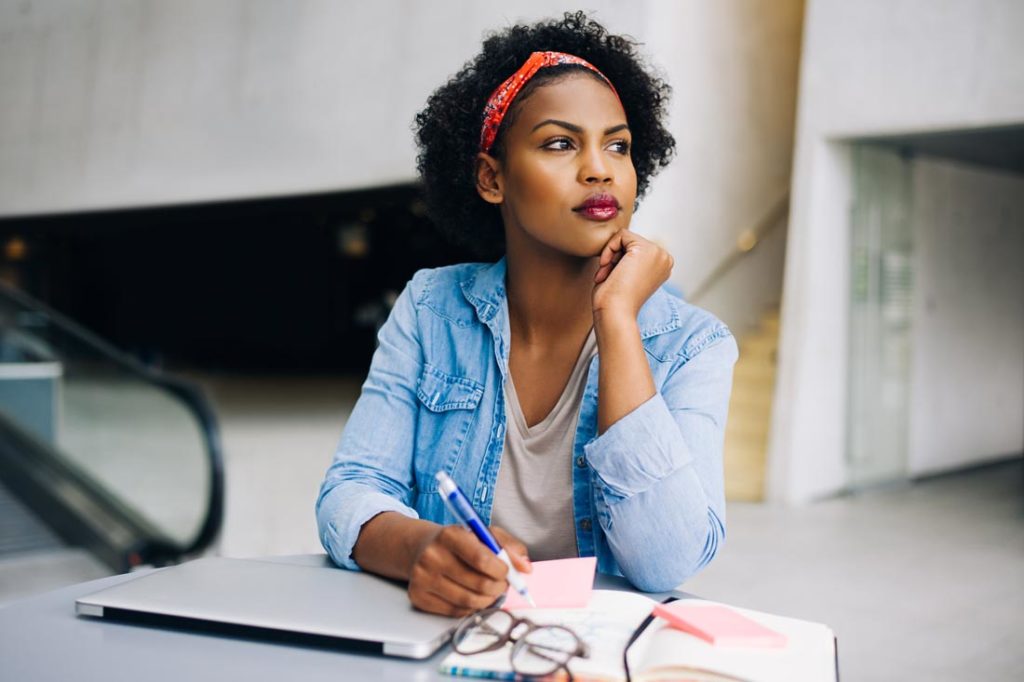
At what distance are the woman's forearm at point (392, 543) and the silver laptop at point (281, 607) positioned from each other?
3 centimetres

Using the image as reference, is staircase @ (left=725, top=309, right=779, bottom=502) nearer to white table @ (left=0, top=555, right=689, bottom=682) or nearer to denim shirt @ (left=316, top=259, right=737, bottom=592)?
denim shirt @ (left=316, top=259, right=737, bottom=592)

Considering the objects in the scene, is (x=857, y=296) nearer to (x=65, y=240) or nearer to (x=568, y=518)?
(x=568, y=518)

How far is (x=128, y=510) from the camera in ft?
19.1

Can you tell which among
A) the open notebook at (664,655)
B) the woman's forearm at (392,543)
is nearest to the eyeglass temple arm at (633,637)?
the open notebook at (664,655)

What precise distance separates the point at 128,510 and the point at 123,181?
456 centimetres

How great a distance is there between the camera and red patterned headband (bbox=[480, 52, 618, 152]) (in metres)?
1.59

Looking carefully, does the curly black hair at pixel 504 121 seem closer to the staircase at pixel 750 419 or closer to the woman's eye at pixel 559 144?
the woman's eye at pixel 559 144

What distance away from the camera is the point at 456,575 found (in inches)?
40.8

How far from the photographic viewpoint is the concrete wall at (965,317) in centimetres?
733

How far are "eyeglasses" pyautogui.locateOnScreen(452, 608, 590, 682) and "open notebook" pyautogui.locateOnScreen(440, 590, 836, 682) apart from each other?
0.01 meters

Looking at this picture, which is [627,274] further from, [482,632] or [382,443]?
[482,632]

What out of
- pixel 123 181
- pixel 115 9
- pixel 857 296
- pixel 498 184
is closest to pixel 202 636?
pixel 498 184

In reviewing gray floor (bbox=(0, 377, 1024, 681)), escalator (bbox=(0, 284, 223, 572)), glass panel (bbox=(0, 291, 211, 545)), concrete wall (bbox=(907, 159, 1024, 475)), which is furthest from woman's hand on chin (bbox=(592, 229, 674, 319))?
concrete wall (bbox=(907, 159, 1024, 475))

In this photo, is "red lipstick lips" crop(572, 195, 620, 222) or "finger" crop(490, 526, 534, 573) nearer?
"finger" crop(490, 526, 534, 573)
